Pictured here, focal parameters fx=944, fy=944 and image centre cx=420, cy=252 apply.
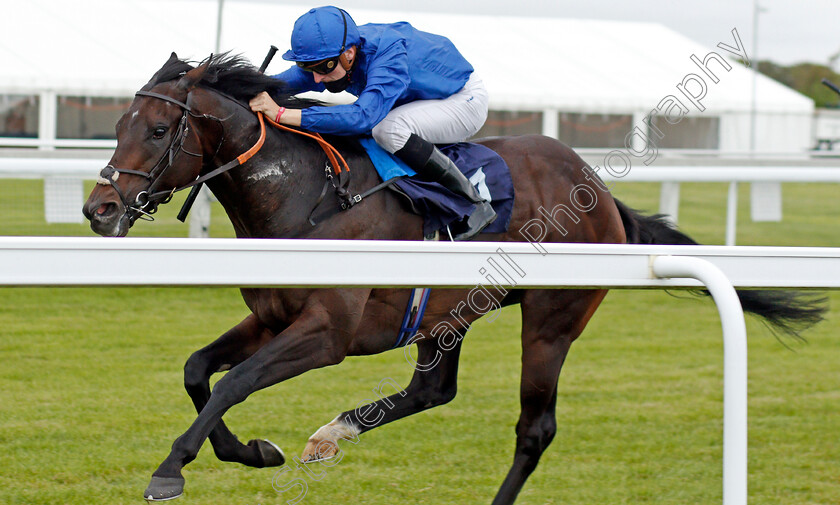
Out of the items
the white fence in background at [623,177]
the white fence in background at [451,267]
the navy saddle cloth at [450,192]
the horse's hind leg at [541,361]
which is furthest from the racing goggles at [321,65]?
the white fence in background at [623,177]

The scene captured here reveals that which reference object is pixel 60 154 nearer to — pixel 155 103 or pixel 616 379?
pixel 616 379

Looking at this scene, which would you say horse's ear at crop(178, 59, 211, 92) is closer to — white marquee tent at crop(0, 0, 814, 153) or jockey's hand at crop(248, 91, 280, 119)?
jockey's hand at crop(248, 91, 280, 119)

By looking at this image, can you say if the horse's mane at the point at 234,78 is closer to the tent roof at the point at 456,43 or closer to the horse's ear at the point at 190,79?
the horse's ear at the point at 190,79

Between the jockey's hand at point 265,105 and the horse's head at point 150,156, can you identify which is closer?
the horse's head at point 150,156

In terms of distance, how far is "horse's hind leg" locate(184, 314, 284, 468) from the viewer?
2.59 metres

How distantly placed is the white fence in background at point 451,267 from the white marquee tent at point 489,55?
1199 cm

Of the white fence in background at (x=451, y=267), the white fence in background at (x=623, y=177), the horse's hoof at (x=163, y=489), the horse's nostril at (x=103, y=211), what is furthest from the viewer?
the white fence in background at (x=623, y=177)

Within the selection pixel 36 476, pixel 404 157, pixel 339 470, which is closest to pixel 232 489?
pixel 339 470

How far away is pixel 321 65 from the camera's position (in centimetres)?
269

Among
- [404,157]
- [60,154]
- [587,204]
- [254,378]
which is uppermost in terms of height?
[404,157]

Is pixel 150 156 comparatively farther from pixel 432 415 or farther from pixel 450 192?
pixel 432 415

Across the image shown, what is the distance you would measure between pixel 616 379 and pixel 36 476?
2.83 metres

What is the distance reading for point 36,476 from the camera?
3260 mm

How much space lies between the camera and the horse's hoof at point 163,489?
2.03m
